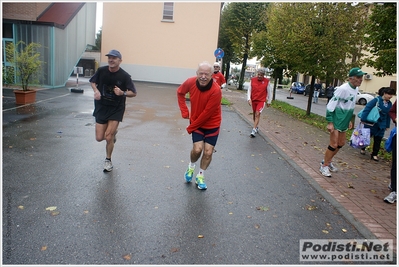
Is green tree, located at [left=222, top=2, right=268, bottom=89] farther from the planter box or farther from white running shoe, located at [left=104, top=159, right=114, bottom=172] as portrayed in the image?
white running shoe, located at [left=104, top=159, right=114, bottom=172]

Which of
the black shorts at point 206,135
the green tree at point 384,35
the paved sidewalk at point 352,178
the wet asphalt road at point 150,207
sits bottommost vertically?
the wet asphalt road at point 150,207

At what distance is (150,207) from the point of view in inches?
164

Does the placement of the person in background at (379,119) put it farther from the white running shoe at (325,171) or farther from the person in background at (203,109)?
the person in background at (203,109)

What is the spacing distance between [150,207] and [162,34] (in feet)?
99.0

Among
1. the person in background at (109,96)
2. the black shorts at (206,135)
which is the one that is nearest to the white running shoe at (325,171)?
the black shorts at (206,135)

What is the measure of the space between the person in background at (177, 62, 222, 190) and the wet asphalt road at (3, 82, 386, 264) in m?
0.62

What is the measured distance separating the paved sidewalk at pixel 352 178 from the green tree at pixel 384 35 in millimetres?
2341

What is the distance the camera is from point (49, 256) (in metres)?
2.98

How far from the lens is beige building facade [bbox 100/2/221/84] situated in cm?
3197

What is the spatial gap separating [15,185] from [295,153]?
565 cm

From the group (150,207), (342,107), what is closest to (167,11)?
(342,107)

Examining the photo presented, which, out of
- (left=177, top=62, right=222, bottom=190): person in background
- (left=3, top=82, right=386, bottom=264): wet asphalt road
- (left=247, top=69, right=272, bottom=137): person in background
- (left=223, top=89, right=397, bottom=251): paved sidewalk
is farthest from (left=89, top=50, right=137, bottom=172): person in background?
(left=247, top=69, right=272, bottom=137): person in background

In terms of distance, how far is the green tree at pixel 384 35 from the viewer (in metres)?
8.14

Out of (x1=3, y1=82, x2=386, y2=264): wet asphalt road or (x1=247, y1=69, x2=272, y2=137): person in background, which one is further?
(x1=247, y1=69, x2=272, y2=137): person in background
